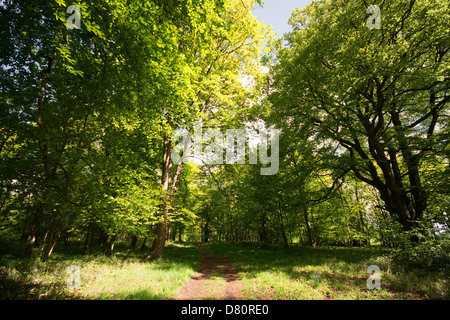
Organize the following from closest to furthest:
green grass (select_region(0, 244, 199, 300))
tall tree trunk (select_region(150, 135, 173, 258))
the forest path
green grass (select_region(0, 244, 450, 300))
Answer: green grass (select_region(0, 244, 199, 300)) < green grass (select_region(0, 244, 450, 300)) < the forest path < tall tree trunk (select_region(150, 135, 173, 258))

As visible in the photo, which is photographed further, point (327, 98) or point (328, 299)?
point (327, 98)

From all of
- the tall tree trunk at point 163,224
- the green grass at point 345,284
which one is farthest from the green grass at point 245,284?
the tall tree trunk at point 163,224

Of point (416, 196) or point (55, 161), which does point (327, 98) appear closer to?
point (416, 196)

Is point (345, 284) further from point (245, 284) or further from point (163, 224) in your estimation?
point (163, 224)

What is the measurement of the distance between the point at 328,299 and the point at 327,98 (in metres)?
9.89

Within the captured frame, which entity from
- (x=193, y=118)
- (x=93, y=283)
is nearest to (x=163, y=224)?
(x=93, y=283)

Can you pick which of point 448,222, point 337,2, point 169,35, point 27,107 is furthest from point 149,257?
point 337,2

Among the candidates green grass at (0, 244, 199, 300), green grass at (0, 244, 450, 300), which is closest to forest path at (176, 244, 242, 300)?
green grass at (0, 244, 450, 300)

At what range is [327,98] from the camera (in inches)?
406

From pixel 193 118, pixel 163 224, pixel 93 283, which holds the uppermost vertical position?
pixel 193 118

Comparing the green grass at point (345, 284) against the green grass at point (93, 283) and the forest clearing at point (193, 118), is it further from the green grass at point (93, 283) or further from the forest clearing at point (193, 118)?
the green grass at point (93, 283)

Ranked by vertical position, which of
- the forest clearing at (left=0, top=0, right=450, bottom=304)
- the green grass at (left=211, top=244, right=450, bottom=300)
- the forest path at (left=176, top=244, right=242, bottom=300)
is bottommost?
the forest path at (left=176, top=244, right=242, bottom=300)

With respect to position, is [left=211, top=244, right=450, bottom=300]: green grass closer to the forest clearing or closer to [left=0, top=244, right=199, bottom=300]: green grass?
the forest clearing

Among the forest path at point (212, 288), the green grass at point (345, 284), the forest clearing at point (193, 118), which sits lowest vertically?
the forest path at point (212, 288)
